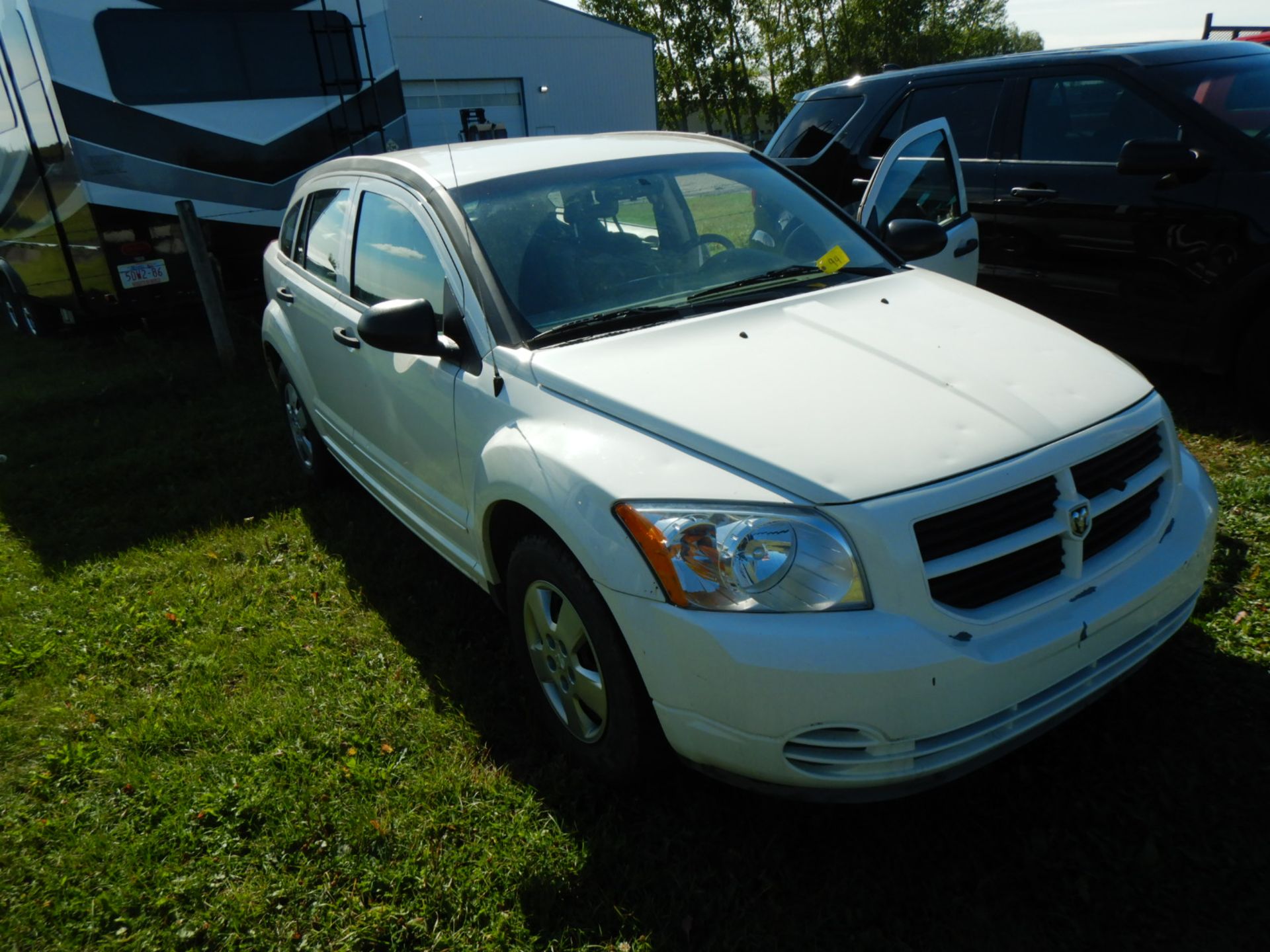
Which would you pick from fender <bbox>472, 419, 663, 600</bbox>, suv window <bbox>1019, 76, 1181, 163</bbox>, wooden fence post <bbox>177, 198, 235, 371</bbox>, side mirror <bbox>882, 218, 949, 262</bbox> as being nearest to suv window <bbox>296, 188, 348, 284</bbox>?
fender <bbox>472, 419, 663, 600</bbox>

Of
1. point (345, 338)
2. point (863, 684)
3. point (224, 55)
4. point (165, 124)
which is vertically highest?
point (224, 55)

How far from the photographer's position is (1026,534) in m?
2.16

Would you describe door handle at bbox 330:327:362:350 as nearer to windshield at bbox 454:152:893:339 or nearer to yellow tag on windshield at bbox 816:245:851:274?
windshield at bbox 454:152:893:339

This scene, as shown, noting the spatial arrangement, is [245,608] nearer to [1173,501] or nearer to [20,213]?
[1173,501]

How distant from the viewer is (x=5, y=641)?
12.8ft

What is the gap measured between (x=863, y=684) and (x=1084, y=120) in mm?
4498

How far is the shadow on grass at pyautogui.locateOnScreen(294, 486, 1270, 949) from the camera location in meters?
2.16

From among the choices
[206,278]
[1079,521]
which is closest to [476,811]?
[1079,521]

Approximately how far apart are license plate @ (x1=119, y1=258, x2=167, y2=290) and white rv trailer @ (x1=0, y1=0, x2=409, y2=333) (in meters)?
0.01

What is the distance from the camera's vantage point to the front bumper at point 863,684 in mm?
1991

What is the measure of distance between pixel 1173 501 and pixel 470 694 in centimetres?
230

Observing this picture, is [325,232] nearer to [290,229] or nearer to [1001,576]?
[290,229]

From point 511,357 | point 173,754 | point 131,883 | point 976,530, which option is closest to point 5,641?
point 173,754

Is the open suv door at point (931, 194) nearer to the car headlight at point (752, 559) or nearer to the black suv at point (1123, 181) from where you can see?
the black suv at point (1123, 181)
